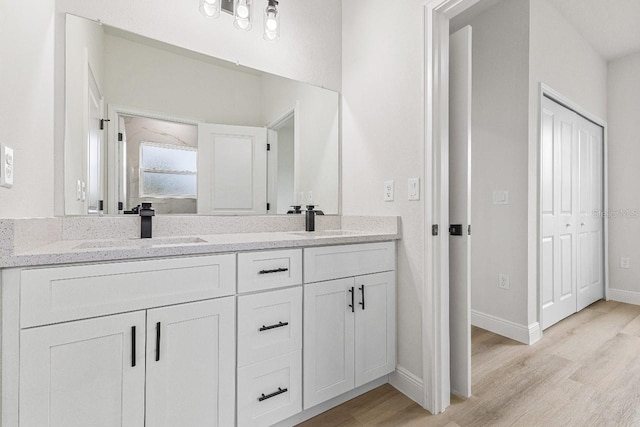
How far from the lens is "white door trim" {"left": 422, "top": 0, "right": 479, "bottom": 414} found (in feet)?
5.15

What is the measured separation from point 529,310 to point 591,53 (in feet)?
9.70

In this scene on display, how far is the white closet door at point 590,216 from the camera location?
3.18 m

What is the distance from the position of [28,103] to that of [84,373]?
0.97 m

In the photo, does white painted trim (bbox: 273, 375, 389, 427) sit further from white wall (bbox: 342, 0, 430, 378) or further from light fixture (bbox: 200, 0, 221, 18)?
light fixture (bbox: 200, 0, 221, 18)

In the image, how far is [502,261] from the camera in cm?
251

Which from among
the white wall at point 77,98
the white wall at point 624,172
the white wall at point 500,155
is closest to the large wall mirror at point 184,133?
the white wall at point 77,98

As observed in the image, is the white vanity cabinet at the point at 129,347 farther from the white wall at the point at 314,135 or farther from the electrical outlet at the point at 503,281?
the electrical outlet at the point at 503,281

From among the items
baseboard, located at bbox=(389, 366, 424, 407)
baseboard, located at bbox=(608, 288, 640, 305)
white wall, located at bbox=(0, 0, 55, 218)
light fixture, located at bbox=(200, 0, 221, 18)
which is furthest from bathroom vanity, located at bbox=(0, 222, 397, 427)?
baseboard, located at bbox=(608, 288, 640, 305)

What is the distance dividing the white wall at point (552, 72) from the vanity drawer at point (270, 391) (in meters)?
1.95

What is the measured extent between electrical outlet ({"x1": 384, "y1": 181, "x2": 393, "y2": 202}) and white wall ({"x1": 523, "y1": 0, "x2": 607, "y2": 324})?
1.28m

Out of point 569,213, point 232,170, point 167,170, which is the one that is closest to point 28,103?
point 167,170

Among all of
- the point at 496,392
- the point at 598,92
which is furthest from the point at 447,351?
the point at 598,92

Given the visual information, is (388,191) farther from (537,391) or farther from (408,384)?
(537,391)

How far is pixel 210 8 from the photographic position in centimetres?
162
